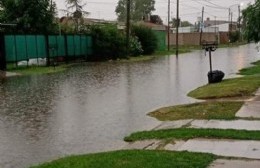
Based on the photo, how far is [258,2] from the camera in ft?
68.0

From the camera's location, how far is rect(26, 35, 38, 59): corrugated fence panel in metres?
34.8

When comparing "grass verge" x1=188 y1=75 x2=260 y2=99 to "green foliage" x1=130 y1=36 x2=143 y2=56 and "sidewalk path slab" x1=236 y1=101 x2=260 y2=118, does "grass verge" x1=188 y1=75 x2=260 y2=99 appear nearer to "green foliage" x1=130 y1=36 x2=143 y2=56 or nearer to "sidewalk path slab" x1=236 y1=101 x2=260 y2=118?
"sidewalk path slab" x1=236 y1=101 x2=260 y2=118

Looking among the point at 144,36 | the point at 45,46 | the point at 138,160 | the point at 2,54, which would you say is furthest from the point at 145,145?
the point at 144,36

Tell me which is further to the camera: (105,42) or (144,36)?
(144,36)

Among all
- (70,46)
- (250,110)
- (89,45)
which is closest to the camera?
(250,110)

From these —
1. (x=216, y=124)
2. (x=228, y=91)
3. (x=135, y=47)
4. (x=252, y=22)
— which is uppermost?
(x=252, y=22)

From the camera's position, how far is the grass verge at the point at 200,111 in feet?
40.0

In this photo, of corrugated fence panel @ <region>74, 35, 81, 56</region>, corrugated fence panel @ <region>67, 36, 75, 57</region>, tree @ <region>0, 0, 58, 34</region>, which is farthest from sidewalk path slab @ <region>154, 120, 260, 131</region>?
tree @ <region>0, 0, 58, 34</region>

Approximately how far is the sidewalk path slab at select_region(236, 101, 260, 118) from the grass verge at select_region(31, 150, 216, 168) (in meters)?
4.31

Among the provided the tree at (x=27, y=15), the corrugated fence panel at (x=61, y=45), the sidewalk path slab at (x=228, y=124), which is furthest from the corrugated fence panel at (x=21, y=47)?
the sidewalk path slab at (x=228, y=124)

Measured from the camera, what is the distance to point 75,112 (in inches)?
567

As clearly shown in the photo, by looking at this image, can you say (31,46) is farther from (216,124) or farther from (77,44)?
(216,124)

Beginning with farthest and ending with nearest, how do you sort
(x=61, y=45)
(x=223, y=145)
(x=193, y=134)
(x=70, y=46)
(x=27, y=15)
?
1. (x=70, y=46)
2. (x=27, y=15)
3. (x=61, y=45)
4. (x=193, y=134)
5. (x=223, y=145)

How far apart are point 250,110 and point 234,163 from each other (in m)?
5.47
